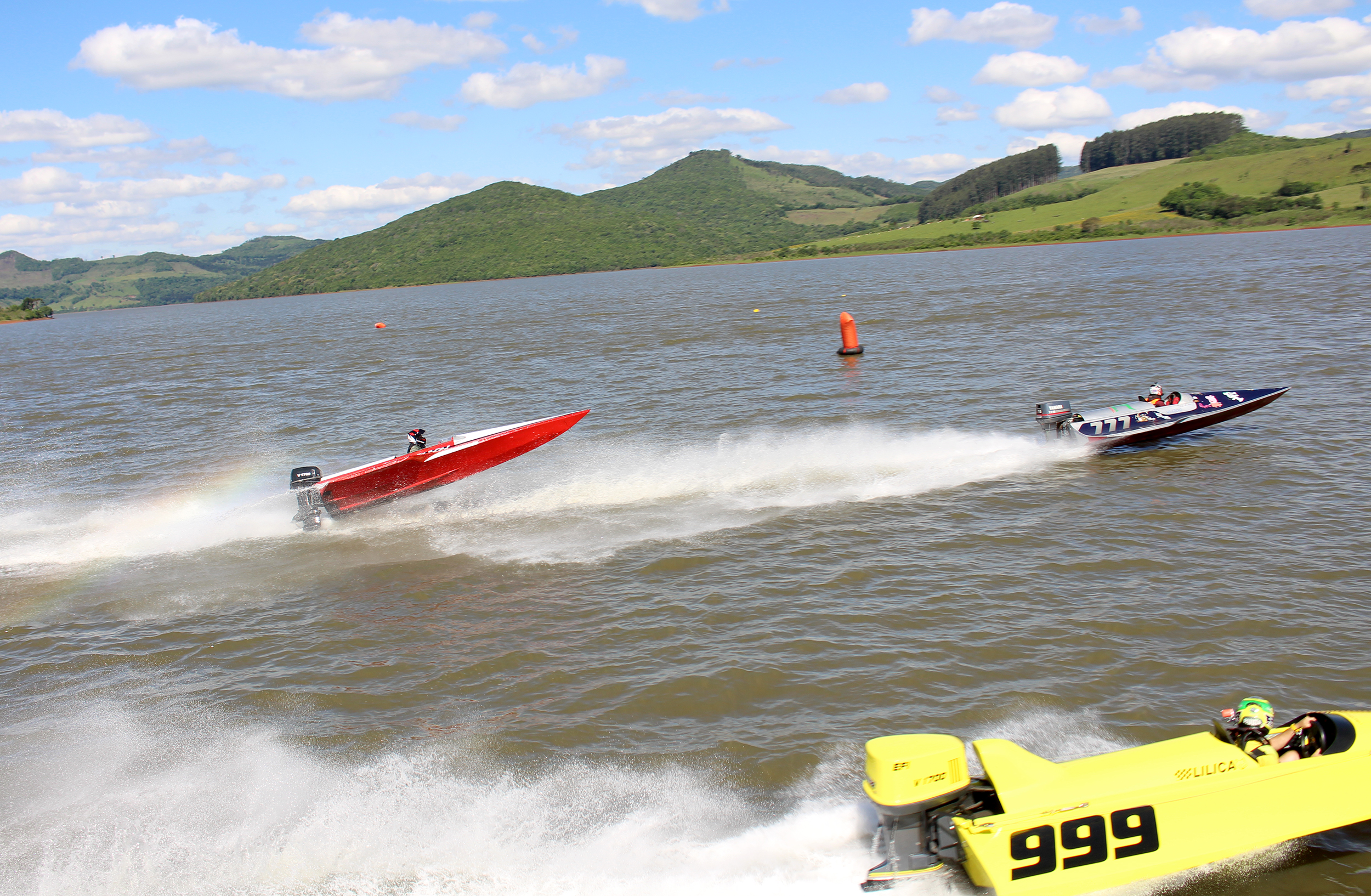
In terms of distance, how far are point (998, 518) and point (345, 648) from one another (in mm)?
10499

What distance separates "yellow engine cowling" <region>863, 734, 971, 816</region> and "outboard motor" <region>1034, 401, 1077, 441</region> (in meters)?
13.4

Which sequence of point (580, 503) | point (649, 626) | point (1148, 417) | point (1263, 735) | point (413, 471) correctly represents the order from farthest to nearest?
point (1148, 417), point (413, 471), point (580, 503), point (649, 626), point (1263, 735)

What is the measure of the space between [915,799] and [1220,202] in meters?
148

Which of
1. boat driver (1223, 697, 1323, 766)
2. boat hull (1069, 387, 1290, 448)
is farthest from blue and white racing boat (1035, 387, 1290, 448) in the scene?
boat driver (1223, 697, 1323, 766)

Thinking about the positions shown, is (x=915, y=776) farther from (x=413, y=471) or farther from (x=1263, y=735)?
(x=413, y=471)

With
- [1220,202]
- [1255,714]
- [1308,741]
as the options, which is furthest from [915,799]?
[1220,202]

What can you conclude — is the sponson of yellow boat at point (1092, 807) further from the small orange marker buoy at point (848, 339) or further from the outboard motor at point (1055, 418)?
the small orange marker buoy at point (848, 339)

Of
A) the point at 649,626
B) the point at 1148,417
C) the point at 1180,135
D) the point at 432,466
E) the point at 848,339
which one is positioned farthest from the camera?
the point at 1180,135

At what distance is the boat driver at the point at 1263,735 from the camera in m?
6.38

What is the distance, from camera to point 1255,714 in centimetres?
647

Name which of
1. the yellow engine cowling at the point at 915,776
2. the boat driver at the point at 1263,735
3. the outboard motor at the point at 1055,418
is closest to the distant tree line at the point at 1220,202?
the outboard motor at the point at 1055,418

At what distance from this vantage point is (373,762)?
27.8 ft

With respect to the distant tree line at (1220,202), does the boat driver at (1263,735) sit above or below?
below

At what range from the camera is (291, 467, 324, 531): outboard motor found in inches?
641
